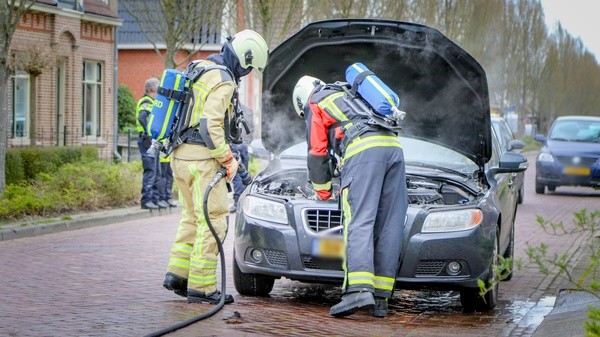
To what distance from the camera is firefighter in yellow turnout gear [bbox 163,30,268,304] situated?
346 inches

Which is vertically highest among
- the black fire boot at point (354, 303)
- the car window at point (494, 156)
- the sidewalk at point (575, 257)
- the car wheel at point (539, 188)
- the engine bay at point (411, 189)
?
the car window at point (494, 156)

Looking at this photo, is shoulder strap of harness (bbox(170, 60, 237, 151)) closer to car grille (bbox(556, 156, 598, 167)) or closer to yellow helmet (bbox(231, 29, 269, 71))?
yellow helmet (bbox(231, 29, 269, 71))

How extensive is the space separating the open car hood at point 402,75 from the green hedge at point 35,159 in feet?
34.7

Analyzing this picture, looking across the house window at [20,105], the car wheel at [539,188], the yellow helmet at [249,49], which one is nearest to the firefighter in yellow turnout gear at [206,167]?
the yellow helmet at [249,49]

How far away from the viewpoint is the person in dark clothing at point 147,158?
16422mm

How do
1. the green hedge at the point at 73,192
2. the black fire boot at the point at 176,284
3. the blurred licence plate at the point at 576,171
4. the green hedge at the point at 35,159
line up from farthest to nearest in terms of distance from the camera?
the blurred licence plate at the point at 576,171 < the green hedge at the point at 35,159 < the green hedge at the point at 73,192 < the black fire boot at the point at 176,284

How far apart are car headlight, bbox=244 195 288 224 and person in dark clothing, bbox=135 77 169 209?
7.45 meters


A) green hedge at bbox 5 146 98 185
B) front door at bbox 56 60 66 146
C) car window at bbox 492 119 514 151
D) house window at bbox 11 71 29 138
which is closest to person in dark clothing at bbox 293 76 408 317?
car window at bbox 492 119 514 151

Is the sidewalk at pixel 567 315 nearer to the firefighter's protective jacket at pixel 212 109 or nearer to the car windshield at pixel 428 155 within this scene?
the car windshield at pixel 428 155

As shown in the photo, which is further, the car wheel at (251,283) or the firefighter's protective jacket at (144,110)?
the firefighter's protective jacket at (144,110)

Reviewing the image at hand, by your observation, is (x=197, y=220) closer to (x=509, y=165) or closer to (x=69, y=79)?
(x=509, y=165)

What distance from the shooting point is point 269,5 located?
88.7 ft

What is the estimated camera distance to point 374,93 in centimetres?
855

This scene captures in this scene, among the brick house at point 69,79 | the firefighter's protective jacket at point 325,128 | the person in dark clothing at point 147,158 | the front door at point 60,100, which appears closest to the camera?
the firefighter's protective jacket at point 325,128
